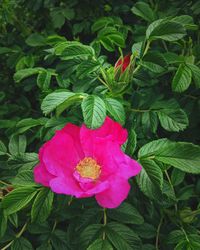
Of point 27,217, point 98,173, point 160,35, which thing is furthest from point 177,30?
point 27,217

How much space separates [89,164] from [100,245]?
19cm

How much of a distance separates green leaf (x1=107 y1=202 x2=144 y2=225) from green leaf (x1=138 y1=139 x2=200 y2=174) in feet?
0.52

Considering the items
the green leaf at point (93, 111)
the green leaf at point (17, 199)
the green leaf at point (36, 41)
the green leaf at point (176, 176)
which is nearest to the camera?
the green leaf at point (93, 111)

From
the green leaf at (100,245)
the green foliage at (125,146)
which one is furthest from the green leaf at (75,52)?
the green leaf at (100,245)

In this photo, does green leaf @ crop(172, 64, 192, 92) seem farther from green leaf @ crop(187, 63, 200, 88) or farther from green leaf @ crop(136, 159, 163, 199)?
green leaf @ crop(136, 159, 163, 199)

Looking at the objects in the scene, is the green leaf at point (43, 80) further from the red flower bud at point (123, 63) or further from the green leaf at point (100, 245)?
the green leaf at point (100, 245)

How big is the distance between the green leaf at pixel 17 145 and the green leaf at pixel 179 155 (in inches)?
16.0

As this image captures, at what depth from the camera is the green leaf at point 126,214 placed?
102 cm

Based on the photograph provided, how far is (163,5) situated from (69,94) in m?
0.95

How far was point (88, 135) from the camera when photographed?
3.12 ft

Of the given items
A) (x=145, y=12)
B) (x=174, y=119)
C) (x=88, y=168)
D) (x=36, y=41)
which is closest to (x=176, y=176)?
(x=174, y=119)

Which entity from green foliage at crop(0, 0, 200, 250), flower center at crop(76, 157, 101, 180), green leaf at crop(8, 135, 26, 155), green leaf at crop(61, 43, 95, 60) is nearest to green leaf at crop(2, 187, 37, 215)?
green foliage at crop(0, 0, 200, 250)

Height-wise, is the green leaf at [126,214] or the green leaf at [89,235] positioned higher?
the green leaf at [126,214]

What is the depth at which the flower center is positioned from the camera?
980mm
